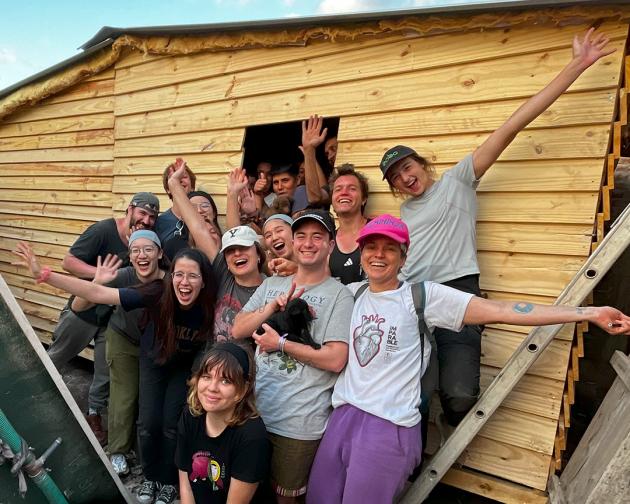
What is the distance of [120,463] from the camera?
3354mm

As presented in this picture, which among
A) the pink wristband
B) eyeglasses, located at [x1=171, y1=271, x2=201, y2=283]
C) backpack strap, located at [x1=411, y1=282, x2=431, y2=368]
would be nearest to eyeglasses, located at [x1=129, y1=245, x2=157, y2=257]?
eyeglasses, located at [x1=171, y1=271, x2=201, y2=283]

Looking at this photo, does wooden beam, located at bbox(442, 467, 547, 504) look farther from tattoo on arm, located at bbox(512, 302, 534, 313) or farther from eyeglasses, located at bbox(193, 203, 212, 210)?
eyeglasses, located at bbox(193, 203, 212, 210)

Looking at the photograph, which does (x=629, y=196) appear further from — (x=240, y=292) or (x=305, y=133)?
(x=240, y=292)

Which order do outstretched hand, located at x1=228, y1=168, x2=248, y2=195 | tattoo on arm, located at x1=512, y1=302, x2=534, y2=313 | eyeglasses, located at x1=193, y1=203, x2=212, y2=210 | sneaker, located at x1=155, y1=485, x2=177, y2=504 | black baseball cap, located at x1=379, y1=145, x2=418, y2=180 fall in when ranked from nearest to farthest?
1. tattoo on arm, located at x1=512, y1=302, x2=534, y2=313
2. black baseball cap, located at x1=379, y1=145, x2=418, y2=180
3. sneaker, located at x1=155, y1=485, x2=177, y2=504
4. outstretched hand, located at x1=228, y1=168, x2=248, y2=195
5. eyeglasses, located at x1=193, y1=203, x2=212, y2=210

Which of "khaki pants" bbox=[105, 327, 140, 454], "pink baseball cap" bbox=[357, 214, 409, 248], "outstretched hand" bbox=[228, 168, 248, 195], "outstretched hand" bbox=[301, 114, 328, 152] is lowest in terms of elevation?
"khaki pants" bbox=[105, 327, 140, 454]

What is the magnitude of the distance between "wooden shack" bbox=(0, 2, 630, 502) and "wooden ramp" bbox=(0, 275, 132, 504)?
91.7 inches

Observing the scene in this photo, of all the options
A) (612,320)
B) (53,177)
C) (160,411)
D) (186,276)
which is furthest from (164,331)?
(53,177)

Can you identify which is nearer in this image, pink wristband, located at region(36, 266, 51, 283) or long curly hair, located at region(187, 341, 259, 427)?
long curly hair, located at region(187, 341, 259, 427)

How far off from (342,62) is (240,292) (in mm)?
2191

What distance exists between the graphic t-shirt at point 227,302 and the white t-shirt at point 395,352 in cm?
89

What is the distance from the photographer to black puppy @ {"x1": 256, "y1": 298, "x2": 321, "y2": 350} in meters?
2.20

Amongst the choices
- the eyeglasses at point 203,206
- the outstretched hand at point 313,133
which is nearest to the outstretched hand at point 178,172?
the eyeglasses at point 203,206

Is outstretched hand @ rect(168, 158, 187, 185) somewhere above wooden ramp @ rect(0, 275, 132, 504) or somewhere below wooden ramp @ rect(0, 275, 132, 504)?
above

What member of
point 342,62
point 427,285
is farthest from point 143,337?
point 342,62
